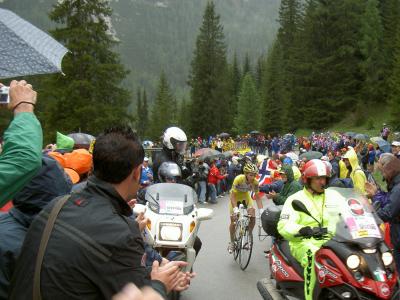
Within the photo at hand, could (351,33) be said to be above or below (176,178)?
above

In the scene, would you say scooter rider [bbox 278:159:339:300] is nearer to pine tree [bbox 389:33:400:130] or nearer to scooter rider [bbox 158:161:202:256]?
scooter rider [bbox 158:161:202:256]

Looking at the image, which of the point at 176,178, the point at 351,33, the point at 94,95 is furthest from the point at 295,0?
the point at 176,178

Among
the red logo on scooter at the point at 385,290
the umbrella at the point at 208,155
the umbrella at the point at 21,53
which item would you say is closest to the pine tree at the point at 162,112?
the umbrella at the point at 208,155

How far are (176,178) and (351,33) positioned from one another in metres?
66.5

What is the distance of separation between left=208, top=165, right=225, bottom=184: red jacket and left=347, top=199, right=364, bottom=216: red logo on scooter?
51.2 feet

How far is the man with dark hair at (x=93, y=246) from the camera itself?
80.9 inches

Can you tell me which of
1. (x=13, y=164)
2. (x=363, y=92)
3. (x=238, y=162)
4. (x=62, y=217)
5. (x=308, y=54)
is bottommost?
(x=238, y=162)

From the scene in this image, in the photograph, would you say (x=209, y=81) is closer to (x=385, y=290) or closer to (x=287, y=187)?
(x=287, y=187)

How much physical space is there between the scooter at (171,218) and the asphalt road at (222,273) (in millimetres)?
1619

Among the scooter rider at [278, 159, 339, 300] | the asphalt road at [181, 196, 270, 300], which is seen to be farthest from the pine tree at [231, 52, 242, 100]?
the scooter rider at [278, 159, 339, 300]

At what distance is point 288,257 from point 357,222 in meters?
1.28

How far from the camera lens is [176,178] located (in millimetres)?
7066

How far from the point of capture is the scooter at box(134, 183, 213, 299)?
6.30 metres

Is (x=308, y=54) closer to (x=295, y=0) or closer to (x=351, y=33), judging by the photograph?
(x=351, y=33)
